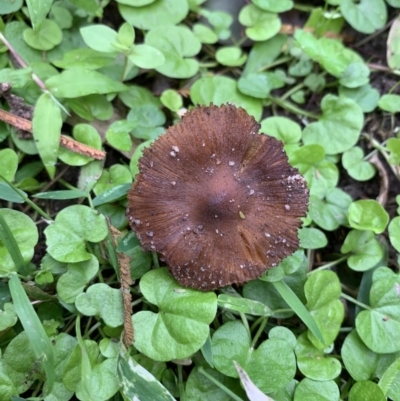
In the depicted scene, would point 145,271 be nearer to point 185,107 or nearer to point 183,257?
point 183,257

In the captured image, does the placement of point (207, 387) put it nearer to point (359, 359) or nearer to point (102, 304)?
point (102, 304)

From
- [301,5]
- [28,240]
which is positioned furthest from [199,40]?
[28,240]

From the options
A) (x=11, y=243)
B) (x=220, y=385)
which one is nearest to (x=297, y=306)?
(x=220, y=385)

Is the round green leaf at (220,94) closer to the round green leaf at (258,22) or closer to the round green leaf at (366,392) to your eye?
the round green leaf at (258,22)

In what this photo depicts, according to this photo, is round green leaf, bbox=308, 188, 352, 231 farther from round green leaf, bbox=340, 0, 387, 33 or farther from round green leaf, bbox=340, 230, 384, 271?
round green leaf, bbox=340, 0, 387, 33

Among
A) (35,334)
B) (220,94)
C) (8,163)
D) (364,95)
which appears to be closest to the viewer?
(35,334)

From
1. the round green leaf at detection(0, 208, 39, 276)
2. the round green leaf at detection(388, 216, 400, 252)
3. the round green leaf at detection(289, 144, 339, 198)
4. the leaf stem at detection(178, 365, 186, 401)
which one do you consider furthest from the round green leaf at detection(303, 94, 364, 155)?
the round green leaf at detection(0, 208, 39, 276)

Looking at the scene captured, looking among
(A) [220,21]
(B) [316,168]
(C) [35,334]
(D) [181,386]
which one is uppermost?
(A) [220,21]

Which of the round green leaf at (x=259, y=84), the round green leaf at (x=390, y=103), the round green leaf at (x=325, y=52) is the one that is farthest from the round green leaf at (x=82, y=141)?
the round green leaf at (x=390, y=103)
